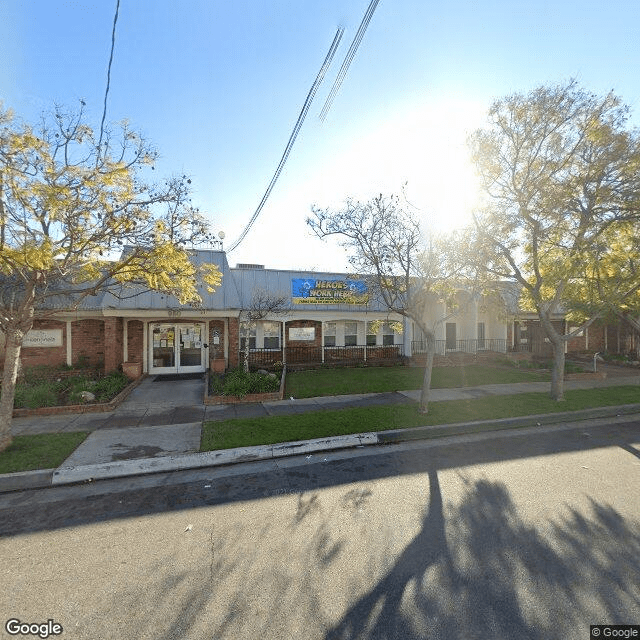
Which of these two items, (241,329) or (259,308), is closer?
(259,308)

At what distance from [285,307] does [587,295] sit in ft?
38.7

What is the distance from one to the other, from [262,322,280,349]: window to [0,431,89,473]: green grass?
10273mm

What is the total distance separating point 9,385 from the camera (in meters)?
6.02

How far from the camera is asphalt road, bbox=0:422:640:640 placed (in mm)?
2699

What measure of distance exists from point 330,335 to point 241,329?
459 cm

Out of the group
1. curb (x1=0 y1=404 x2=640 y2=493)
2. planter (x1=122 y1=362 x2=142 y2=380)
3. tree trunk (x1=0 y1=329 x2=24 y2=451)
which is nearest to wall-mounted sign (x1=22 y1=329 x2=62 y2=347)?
planter (x1=122 y1=362 x2=142 y2=380)

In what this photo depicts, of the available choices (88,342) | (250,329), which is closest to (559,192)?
(250,329)

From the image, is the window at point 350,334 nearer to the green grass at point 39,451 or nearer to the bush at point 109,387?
the bush at point 109,387

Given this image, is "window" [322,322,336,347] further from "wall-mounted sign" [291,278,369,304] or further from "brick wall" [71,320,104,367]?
"brick wall" [71,320,104,367]

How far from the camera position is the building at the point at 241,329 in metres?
13.3

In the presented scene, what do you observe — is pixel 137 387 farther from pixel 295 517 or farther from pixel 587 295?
pixel 587 295

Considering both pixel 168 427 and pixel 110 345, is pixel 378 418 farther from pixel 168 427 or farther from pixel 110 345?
pixel 110 345

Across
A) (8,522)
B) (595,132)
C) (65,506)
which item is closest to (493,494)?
(65,506)

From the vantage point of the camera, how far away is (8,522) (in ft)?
13.8
